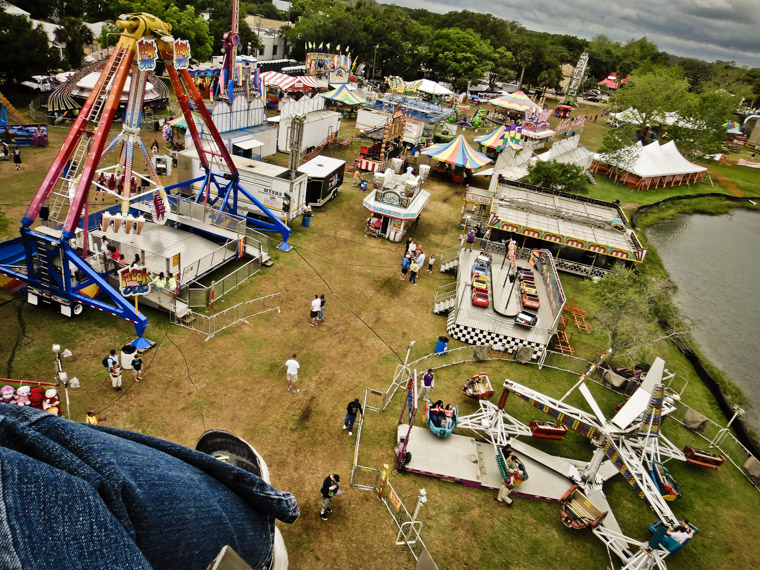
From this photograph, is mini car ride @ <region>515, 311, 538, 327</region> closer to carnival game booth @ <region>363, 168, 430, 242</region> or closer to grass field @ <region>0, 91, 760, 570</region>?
grass field @ <region>0, 91, 760, 570</region>

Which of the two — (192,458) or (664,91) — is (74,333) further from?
(664,91)

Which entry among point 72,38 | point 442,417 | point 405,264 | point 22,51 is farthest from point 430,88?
point 442,417

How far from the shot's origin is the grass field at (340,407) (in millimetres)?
11363

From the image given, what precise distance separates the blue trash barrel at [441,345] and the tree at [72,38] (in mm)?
42792

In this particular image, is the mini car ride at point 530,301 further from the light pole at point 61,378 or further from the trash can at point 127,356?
the light pole at point 61,378

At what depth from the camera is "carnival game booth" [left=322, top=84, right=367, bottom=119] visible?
155 ft

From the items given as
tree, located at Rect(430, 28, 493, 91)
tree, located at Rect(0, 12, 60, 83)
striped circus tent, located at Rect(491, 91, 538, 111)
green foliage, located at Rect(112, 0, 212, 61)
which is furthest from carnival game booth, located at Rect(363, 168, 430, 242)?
tree, located at Rect(430, 28, 493, 91)

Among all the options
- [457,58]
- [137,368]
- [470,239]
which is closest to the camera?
[137,368]

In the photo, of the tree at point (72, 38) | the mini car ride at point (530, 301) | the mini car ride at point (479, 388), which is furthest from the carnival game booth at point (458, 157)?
the tree at point (72, 38)

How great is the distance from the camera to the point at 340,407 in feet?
47.8

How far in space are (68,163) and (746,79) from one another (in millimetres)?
124305

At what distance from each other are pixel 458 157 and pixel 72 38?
116 feet

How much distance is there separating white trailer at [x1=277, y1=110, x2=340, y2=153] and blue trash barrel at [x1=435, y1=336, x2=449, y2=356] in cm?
2147

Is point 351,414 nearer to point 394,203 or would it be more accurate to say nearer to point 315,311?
point 315,311
